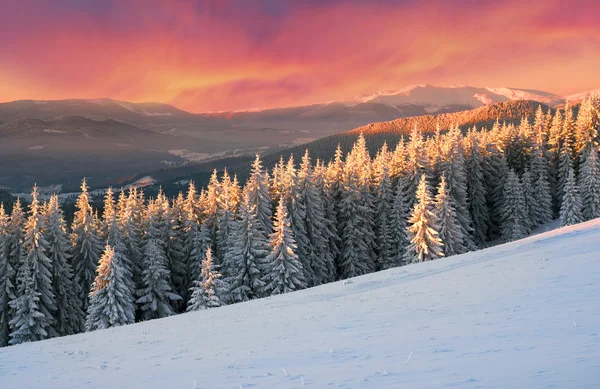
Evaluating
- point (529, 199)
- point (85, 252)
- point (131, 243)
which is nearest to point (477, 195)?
point (529, 199)

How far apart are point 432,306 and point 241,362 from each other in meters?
6.76

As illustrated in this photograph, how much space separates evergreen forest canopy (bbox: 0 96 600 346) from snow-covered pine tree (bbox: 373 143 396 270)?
0.15 metres

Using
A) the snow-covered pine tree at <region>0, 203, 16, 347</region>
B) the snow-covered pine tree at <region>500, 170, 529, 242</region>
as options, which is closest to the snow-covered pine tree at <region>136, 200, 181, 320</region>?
the snow-covered pine tree at <region>0, 203, 16, 347</region>

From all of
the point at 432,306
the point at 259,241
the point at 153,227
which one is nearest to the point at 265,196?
the point at 259,241

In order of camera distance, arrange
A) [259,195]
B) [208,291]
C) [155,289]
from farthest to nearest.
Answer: [259,195]
[155,289]
[208,291]

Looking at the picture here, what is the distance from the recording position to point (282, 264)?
132 feet

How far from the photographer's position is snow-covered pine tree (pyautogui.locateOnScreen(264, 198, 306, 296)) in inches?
1586

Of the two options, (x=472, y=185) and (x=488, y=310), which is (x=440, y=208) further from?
(x=488, y=310)

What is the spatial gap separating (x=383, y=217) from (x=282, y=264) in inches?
724

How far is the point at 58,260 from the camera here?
45.2 meters

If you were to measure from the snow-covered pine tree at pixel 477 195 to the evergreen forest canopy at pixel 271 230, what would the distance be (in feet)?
0.63

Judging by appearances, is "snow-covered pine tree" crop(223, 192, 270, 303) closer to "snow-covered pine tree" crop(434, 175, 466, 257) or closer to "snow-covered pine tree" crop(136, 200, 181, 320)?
"snow-covered pine tree" crop(136, 200, 181, 320)

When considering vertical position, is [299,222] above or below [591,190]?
below

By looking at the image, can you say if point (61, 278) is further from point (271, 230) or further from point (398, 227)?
point (398, 227)
